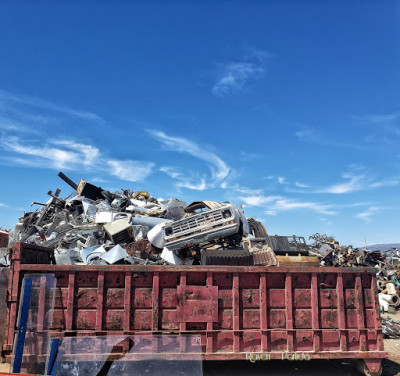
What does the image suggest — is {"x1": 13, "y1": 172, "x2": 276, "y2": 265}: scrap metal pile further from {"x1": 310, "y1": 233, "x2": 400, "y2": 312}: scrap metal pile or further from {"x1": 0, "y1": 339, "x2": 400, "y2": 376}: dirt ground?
{"x1": 310, "y1": 233, "x2": 400, "y2": 312}: scrap metal pile

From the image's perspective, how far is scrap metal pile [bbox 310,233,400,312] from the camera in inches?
500

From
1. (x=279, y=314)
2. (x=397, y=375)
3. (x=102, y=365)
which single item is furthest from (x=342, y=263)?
(x=102, y=365)

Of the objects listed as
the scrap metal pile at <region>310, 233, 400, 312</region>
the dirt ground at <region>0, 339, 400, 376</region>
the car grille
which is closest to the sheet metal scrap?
the dirt ground at <region>0, 339, 400, 376</region>

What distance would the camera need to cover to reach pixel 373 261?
17438 mm

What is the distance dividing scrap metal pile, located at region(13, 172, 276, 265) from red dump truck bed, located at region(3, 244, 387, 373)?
A: 116 centimetres

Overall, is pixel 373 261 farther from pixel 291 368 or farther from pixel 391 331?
pixel 291 368

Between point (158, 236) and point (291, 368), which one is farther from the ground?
point (158, 236)

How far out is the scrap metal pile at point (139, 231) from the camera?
6.80m

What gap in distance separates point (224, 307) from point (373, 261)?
14.9m

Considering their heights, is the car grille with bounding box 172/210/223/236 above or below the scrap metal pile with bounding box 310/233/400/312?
above

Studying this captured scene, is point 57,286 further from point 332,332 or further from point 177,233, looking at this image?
point 332,332

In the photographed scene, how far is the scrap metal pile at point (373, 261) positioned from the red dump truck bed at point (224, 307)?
8.53 meters

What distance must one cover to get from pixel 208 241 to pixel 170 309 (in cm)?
205

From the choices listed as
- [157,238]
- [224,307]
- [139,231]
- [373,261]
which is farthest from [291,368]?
[373,261]
